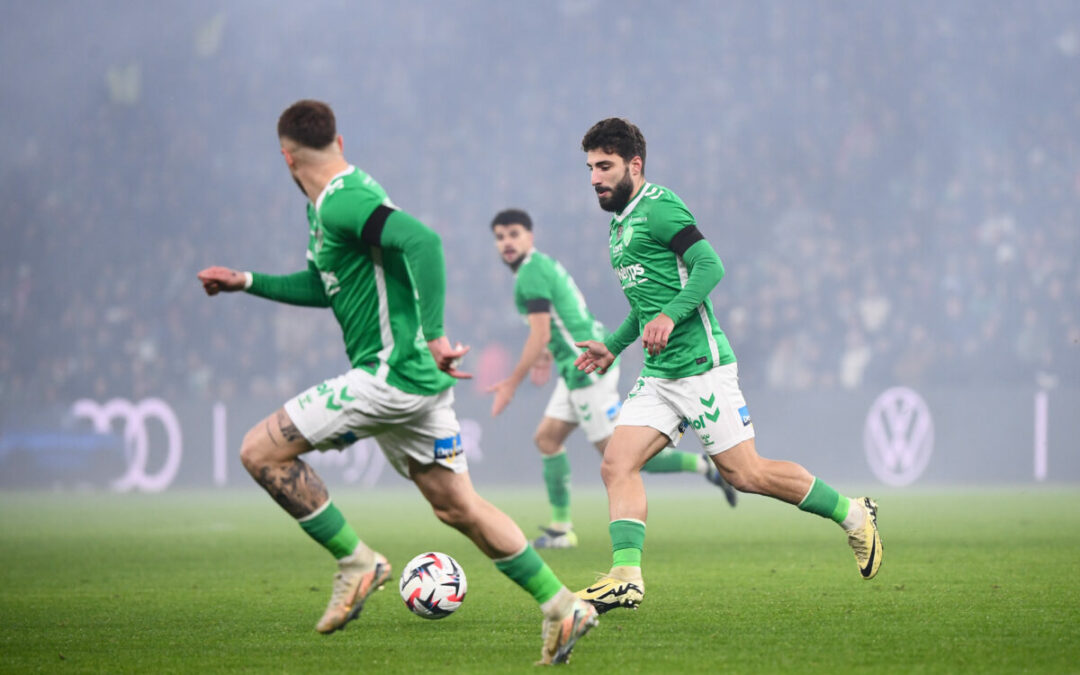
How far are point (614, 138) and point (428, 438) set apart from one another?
1.96 metres

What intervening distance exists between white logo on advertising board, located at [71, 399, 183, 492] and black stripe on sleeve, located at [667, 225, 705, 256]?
14546mm

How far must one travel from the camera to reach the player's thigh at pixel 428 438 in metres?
4.60

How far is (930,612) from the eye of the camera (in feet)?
18.3

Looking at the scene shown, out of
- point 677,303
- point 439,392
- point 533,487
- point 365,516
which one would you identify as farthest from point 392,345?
point 533,487

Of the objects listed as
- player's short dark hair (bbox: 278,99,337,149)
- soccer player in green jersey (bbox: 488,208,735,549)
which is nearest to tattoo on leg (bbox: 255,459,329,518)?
player's short dark hair (bbox: 278,99,337,149)

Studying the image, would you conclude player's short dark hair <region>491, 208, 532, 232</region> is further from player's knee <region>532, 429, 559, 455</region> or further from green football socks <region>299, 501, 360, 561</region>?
green football socks <region>299, 501, 360, 561</region>

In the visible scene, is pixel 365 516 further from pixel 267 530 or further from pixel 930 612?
pixel 930 612

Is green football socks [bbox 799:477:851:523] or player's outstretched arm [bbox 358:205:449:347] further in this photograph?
green football socks [bbox 799:477:851:523]

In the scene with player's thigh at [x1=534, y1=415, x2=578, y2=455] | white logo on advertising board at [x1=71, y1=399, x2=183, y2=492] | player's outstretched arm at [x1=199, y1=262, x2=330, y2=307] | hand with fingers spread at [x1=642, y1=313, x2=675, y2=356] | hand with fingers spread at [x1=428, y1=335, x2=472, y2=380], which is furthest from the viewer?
white logo on advertising board at [x1=71, y1=399, x2=183, y2=492]

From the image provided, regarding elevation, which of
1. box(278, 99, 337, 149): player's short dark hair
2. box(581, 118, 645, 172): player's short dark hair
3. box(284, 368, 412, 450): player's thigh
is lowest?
box(284, 368, 412, 450): player's thigh

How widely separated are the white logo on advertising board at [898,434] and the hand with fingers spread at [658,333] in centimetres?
1340

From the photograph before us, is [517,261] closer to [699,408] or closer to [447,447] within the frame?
[699,408]

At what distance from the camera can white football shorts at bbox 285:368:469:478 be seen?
451cm

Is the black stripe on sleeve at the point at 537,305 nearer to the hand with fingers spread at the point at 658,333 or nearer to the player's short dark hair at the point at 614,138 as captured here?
the player's short dark hair at the point at 614,138
